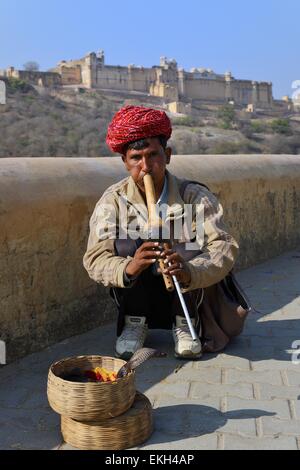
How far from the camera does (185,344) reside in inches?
113

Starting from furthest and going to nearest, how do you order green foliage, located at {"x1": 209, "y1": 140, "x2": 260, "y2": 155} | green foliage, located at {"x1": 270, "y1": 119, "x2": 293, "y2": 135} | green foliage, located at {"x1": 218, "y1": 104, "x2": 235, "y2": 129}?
1. green foliage, located at {"x1": 218, "y1": 104, "x2": 235, "y2": 129}
2. green foliage, located at {"x1": 270, "y1": 119, "x2": 293, "y2": 135}
3. green foliage, located at {"x1": 209, "y1": 140, "x2": 260, "y2": 155}

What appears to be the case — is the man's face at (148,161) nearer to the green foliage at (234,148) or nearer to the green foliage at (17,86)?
the green foliage at (234,148)

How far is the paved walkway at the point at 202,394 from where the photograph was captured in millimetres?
2154

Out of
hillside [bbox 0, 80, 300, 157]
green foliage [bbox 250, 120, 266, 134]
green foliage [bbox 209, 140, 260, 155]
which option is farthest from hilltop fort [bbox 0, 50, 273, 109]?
green foliage [bbox 209, 140, 260, 155]

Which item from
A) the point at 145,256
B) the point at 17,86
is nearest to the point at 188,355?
the point at 145,256

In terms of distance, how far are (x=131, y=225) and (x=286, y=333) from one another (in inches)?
40.7

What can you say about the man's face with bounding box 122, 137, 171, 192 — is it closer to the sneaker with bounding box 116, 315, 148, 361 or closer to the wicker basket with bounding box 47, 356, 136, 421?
the sneaker with bounding box 116, 315, 148, 361

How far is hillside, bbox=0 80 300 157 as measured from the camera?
35.0 meters

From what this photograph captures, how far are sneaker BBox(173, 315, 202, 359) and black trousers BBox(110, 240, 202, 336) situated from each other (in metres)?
0.07

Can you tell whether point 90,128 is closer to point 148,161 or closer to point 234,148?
point 234,148

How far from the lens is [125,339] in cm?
296
